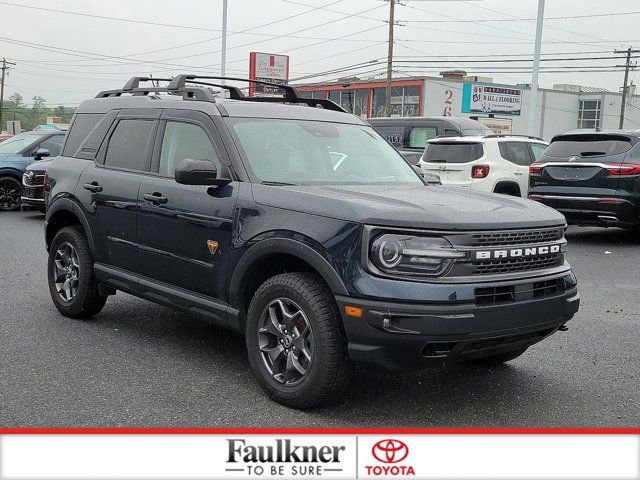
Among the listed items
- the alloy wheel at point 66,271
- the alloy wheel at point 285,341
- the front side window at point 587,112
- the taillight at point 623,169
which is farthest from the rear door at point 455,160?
the front side window at point 587,112

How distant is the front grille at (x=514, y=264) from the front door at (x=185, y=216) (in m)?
1.60

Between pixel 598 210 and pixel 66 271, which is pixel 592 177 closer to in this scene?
pixel 598 210

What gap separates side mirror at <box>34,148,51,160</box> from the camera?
14703 mm

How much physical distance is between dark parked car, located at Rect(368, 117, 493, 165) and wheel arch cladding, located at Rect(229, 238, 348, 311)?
49.6 ft

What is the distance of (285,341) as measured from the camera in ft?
14.4

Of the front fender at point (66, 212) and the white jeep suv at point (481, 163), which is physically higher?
the white jeep suv at point (481, 163)

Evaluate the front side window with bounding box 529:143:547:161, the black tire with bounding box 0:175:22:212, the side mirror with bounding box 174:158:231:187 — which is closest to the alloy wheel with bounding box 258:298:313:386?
the side mirror with bounding box 174:158:231:187

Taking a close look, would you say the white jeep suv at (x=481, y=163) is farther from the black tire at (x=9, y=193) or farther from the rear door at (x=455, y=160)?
the black tire at (x=9, y=193)

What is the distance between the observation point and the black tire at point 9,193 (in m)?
15.9

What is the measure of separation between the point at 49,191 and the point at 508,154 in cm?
955

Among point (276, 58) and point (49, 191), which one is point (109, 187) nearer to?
point (49, 191)

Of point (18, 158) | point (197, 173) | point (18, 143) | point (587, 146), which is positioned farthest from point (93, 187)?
point (18, 143)

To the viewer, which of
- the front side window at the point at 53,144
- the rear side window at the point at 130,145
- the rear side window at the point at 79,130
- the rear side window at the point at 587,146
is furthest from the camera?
the front side window at the point at 53,144

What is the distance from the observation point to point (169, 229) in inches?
206
